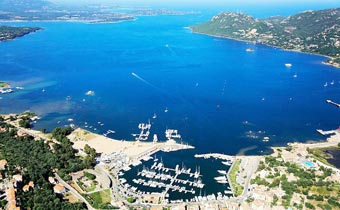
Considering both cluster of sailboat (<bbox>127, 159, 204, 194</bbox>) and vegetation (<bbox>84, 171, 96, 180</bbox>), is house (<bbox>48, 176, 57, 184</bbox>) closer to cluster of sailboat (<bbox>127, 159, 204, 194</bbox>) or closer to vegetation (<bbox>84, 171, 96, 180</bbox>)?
vegetation (<bbox>84, 171, 96, 180</bbox>)

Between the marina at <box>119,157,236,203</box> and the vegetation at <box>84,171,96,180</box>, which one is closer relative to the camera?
the marina at <box>119,157,236,203</box>

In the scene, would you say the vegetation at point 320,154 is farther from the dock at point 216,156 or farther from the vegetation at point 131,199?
the vegetation at point 131,199

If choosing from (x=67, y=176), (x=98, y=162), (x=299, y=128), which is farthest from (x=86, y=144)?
(x=299, y=128)

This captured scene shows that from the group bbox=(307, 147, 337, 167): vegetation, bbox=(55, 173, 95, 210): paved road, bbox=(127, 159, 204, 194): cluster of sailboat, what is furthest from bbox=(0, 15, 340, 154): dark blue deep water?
bbox=(55, 173, 95, 210): paved road

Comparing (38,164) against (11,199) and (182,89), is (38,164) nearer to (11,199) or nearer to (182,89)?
(11,199)

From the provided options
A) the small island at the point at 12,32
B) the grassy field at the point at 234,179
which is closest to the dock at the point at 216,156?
the grassy field at the point at 234,179

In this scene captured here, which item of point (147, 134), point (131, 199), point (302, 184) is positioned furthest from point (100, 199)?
point (302, 184)

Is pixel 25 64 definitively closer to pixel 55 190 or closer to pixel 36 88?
pixel 36 88
